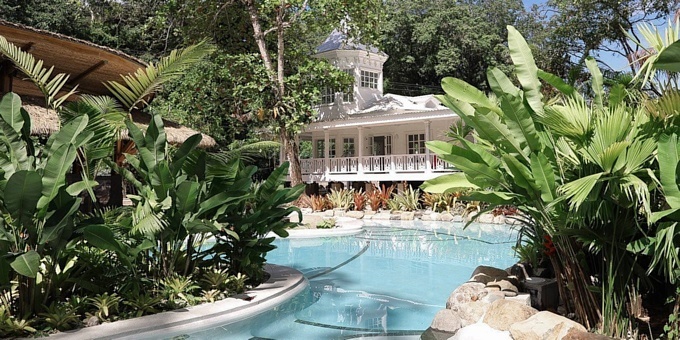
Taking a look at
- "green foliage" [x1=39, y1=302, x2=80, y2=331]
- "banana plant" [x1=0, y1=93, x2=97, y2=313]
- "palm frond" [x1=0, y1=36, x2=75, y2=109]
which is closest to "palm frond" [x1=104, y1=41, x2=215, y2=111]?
"palm frond" [x1=0, y1=36, x2=75, y2=109]

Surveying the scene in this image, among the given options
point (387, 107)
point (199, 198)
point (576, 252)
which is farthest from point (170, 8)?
point (576, 252)

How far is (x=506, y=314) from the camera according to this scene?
5.01 meters

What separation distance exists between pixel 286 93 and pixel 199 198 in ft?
46.3

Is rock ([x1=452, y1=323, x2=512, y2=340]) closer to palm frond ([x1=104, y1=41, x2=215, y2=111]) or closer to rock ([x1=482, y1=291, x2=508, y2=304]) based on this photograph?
rock ([x1=482, y1=291, x2=508, y2=304])

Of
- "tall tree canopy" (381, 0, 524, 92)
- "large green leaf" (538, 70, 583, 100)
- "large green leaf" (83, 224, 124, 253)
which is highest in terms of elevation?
"tall tree canopy" (381, 0, 524, 92)

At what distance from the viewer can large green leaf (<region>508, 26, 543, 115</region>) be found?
4.54 m

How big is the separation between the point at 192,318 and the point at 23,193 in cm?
214

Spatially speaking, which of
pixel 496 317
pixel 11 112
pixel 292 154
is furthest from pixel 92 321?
pixel 292 154

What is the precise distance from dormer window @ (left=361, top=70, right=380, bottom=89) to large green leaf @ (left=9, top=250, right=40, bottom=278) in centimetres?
2201

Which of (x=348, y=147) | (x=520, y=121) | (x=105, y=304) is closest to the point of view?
(x=520, y=121)

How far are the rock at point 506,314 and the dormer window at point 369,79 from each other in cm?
2132

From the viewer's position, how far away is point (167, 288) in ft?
20.5

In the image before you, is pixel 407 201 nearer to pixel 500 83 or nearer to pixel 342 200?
pixel 342 200

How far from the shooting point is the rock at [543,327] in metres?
4.27
